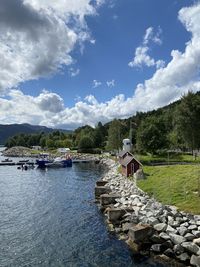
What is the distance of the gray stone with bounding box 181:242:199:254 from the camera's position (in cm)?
2555

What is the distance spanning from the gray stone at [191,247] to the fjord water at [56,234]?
334 centimetres

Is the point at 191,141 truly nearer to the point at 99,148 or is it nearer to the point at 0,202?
the point at 0,202

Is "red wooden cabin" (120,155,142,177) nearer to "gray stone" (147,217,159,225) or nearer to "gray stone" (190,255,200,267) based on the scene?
"gray stone" (147,217,159,225)

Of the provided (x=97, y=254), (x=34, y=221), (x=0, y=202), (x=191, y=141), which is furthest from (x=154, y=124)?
(x=97, y=254)

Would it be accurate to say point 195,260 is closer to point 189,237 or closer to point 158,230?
point 189,237

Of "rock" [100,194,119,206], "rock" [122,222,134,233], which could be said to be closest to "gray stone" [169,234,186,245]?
"rock" [122,222,134,233]

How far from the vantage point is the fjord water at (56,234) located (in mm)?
26812

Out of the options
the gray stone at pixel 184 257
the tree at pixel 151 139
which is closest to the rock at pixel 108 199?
the gray stone at pixel 184 257

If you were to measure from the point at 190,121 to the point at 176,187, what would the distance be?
39916 mm

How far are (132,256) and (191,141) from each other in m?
55.0

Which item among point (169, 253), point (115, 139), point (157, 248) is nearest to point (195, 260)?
point (169, 253)

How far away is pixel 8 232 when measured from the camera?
34.6 metres

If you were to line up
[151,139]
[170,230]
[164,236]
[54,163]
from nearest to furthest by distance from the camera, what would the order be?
[164,236] → [170,230] → [151,139] → [54,163]

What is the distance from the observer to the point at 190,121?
77.6m
